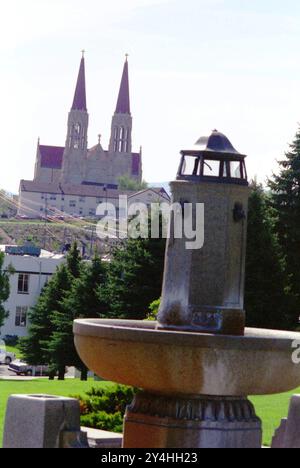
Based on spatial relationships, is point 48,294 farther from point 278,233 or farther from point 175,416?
point 175,416

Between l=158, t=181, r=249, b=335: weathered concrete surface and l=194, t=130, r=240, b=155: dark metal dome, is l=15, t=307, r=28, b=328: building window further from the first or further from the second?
l=158, t=181, r=249, b=335: weathered concrete surface

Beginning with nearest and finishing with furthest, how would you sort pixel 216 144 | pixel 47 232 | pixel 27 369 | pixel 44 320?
pixel 216 144 → pixel 44 320 → pixel 27 369 → pixel 47 232

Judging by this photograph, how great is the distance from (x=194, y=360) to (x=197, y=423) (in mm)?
816

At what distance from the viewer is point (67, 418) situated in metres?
11.0

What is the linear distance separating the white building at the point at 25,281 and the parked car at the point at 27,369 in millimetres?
20606

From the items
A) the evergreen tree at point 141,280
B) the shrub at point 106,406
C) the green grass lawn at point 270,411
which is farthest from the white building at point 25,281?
the shrub at point 106,406

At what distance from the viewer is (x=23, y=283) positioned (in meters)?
91.6

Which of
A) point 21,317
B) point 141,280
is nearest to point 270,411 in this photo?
point 141,280

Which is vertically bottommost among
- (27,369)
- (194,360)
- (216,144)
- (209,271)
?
(27,369)

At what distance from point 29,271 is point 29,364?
2711 cm

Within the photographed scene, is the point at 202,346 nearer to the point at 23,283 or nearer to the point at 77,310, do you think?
the point at 77,310

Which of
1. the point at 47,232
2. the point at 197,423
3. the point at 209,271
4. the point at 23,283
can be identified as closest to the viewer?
the point at 197,423

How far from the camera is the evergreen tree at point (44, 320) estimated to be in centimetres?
6109

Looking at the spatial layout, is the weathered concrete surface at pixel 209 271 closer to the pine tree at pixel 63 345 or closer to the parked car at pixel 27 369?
the pine tree at pixel 63 345
